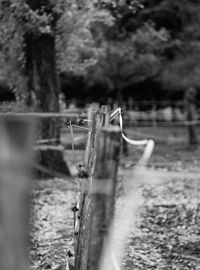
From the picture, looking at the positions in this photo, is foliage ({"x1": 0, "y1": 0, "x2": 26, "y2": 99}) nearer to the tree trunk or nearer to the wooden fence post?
the tree trunk

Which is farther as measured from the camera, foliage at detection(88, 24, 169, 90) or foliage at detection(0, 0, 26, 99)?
foliage at detection(88, 24, 169, 90)

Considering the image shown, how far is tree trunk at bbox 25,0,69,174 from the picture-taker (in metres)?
10.6

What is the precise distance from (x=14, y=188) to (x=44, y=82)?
8.55m

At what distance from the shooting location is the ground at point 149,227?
538 centimetres

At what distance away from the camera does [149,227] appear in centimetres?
686

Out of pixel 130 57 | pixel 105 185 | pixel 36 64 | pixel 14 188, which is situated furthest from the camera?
pixel 130 57

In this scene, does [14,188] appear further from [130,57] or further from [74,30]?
[130,57]

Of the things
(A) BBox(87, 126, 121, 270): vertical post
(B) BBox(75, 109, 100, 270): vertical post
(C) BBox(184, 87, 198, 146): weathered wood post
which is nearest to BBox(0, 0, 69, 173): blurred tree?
(B) BBox(75, 109, 100, 270): vertical post

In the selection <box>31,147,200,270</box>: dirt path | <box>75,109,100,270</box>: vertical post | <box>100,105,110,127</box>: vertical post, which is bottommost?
<box>31,147,200,270</box>: dirt path

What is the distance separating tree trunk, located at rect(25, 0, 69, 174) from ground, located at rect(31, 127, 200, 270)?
604 mm

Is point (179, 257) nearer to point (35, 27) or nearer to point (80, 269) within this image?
point (80, 269)

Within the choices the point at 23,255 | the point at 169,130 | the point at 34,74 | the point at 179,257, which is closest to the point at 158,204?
the point at 179,257

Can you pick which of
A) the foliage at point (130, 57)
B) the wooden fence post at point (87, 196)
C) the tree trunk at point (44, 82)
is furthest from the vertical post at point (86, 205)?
the foliage at point (130, 57)

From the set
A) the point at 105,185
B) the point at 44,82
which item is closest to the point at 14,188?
the point at 105,185
